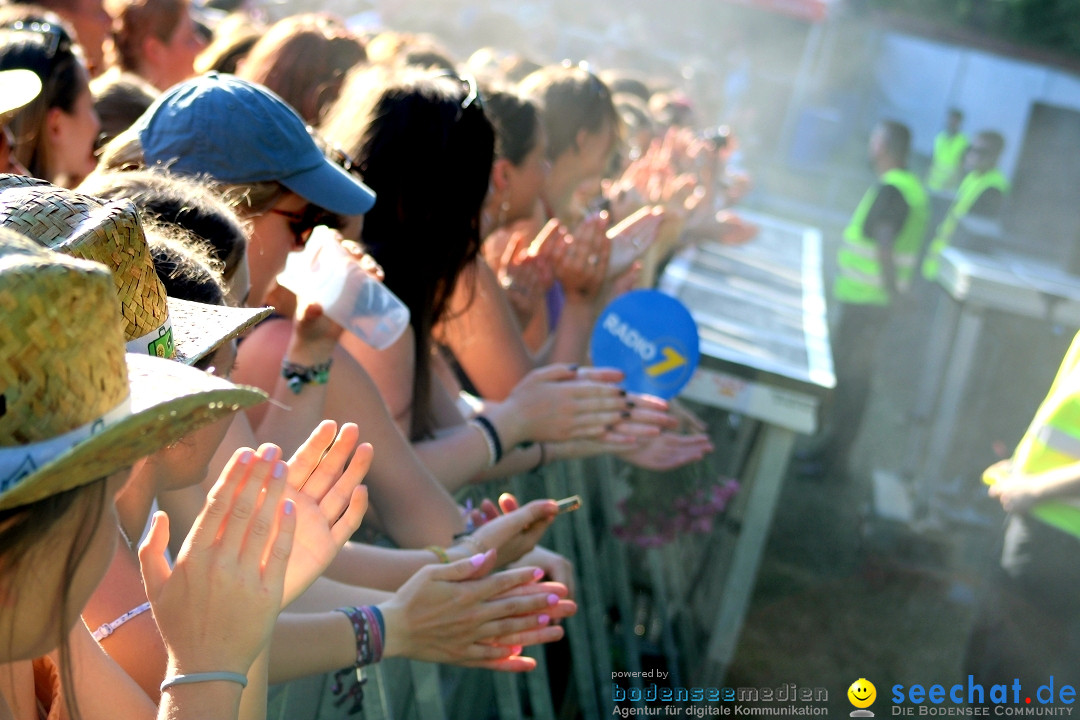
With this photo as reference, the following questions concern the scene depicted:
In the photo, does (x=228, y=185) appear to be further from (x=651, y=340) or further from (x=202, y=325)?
(x=651, y=340)

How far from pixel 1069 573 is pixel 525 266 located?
6.29 feet

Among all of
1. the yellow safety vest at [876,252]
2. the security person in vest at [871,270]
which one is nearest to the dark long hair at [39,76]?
the security person in vest at [871,270]

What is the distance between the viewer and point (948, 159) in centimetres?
1342

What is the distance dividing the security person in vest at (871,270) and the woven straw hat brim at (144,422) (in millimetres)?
5862

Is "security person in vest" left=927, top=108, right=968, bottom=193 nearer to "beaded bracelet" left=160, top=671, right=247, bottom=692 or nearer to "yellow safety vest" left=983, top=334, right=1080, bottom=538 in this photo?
"yellow safety vest" left=983, top=334, right=1080, bottom=538

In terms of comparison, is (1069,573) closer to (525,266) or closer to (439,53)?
(525,266)

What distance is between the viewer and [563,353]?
3.23m

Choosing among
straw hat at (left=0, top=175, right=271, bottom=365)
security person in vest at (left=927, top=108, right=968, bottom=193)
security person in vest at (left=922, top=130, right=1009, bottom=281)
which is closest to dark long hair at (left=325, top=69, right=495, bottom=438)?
straw hat at (left=0, top=175, right=271, bottom=365)

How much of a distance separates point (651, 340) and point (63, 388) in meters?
2.15

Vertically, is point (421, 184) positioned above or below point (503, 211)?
above

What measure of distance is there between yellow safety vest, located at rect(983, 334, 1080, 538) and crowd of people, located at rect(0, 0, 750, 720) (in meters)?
1.08

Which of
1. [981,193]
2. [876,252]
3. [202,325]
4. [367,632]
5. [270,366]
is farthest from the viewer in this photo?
[981,193]

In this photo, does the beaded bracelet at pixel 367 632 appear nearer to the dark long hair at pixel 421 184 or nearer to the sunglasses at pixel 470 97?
the dark long hair at pixel 421 184

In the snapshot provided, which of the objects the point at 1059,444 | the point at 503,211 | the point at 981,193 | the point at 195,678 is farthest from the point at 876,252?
the point at 195,678
